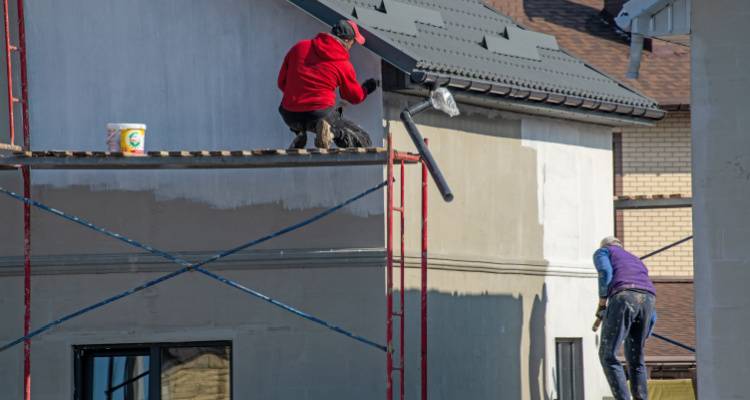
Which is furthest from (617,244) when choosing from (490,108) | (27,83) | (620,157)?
(620,157)

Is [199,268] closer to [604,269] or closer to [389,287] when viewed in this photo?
[389,287]

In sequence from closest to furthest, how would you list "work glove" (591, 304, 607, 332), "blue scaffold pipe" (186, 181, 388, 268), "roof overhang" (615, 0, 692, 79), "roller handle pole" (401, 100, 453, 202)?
1. "roof overhang" (615, 0, 692, 79)
2. "roller handle pole" (401, 100, 453, 202)
3. "blue scaffold pipe" (186, 181, 388, 268)
4. "work glove" (591, 304, 607, 332)

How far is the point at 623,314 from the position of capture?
→ 55.9 feet

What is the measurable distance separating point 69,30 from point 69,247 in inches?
83.6

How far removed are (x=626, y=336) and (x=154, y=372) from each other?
466 centimetres

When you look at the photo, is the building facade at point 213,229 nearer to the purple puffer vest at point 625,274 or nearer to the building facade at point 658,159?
the purple puffer vest at point 625,274

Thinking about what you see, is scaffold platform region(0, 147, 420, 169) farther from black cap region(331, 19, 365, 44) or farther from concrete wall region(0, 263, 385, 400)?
concrete wall region(0, 263, 385, 400)

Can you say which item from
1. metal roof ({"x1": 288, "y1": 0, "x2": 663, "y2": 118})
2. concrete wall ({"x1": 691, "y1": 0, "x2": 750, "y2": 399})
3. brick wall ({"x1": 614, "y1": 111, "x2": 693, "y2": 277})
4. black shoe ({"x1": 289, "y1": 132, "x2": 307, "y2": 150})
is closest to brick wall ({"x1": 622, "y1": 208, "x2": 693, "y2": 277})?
brick wall ({"x1": 614, "y1": 111, "x2": 693, "y2": 277})

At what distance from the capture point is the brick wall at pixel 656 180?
25.5 m

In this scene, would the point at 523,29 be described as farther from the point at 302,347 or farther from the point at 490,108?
the point at 302,347

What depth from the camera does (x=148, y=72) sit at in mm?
16641

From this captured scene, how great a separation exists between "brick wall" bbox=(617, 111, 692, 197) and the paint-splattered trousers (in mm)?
8425

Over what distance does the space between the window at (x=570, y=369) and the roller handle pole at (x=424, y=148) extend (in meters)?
4.01

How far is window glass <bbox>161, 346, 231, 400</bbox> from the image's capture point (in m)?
16.3
